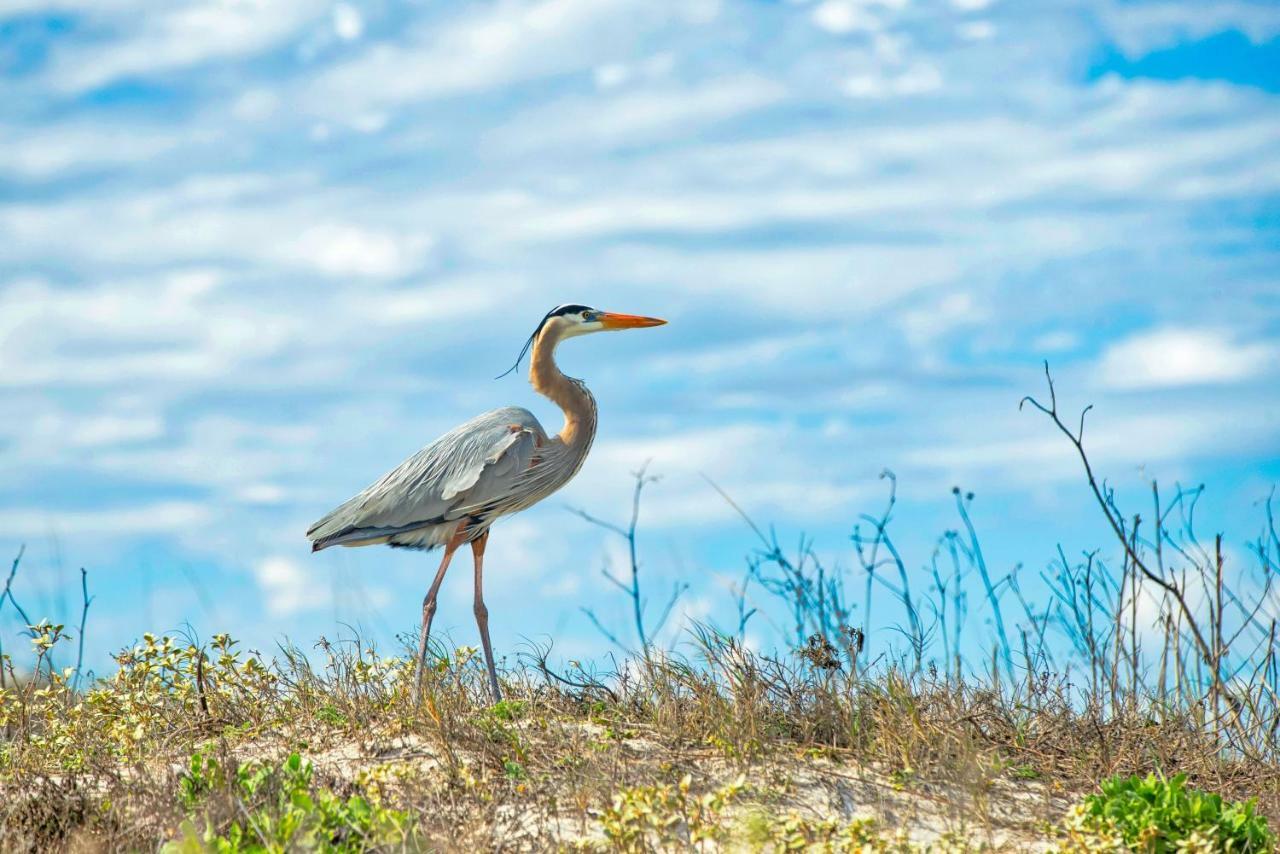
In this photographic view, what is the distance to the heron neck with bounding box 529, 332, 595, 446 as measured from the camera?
31.8 feet

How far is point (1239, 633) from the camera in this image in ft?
24.3

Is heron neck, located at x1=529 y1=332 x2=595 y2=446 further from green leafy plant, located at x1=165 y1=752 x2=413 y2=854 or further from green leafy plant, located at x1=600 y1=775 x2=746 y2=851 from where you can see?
green leafy plant, located at x1=600 y1=775 x2=746 y2=851

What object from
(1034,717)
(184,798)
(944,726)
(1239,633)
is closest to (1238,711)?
(1239,633)

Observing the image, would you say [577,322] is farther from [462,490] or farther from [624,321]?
[462,490]

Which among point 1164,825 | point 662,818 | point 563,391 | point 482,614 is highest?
point 563,391

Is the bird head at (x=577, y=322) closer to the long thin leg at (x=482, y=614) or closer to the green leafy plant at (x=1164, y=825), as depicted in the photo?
the long thin leg at (x=482, y=614)

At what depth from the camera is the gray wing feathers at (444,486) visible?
900 cm

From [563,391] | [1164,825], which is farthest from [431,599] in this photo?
[1164,825]

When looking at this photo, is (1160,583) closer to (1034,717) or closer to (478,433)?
(1034,717)

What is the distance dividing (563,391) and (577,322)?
58 cm

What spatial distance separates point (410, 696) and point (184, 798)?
5.16 ft

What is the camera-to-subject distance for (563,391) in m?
9.70

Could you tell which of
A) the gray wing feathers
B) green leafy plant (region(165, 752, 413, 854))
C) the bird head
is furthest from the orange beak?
green leafy plant (region(165, 752, 413, 854))

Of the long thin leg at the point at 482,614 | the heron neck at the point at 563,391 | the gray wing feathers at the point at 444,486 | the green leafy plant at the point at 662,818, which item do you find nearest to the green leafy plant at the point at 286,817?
the green leafy plant at the point at 662,818
